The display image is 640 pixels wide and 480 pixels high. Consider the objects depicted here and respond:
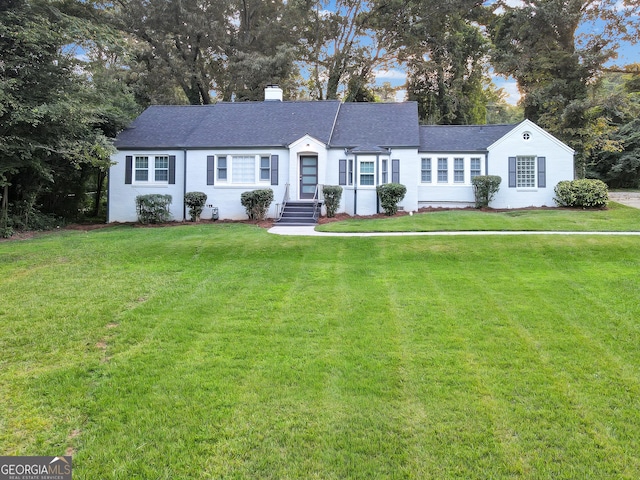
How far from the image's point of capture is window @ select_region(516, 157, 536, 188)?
721 inches

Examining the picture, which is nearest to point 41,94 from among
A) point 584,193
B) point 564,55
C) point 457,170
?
point 457,170

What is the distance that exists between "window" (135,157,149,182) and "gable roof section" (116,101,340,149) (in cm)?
64

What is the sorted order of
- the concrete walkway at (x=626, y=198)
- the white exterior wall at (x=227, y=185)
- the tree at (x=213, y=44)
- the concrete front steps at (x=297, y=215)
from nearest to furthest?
the concrete front steps at (x=297, y=215) → the white exterior wall at (x=227, y=185) → the concrete walkway at (x=626, y=198) → the tree at (x=213, y=44)

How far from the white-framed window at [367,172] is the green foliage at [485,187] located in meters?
4.51

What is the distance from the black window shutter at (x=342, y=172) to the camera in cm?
1769

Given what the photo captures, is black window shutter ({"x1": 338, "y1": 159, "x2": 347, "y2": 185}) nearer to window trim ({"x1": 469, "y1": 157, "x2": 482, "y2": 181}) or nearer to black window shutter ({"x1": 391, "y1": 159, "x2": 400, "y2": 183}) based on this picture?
black window shutter ({"x1": 391, "y1": 159, "x2": 400, "y2": 183})

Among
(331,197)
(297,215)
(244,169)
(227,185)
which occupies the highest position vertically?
(244,169)

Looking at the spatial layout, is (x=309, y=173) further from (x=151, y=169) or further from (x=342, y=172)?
(x=151, y=169)

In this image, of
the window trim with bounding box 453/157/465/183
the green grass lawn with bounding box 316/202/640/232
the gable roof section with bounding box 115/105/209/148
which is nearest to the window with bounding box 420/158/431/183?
the window trim with bounding box 453/157/465/183

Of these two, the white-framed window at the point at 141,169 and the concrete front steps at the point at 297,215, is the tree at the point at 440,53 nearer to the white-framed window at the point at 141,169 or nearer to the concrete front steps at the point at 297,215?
the concrete front steps at the point at 297,215

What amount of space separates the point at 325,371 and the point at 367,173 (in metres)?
14.2

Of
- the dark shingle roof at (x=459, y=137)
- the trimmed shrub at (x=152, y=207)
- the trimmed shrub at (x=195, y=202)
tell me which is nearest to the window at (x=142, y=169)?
the trimmed shrub at (x=152, y=207)

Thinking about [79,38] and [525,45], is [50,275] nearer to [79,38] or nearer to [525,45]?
[79,38]

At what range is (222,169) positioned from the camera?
17969mm
